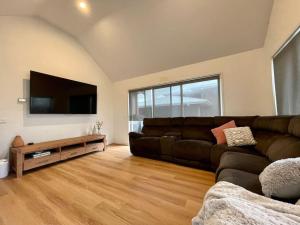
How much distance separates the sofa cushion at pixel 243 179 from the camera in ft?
3.65

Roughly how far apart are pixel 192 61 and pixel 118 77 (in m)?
2.42

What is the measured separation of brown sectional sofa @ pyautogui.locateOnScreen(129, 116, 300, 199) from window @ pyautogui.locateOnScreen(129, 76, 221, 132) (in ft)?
1.58

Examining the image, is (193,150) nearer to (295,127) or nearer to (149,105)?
(295,127)

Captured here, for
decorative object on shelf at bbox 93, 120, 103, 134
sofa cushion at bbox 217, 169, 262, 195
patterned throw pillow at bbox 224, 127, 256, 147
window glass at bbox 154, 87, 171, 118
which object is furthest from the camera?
decorative object on shelf at bbox 93, 120, 103, 134

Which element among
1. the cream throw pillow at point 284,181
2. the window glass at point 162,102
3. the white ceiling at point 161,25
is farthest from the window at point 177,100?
the cream throw pillow at point 284,181

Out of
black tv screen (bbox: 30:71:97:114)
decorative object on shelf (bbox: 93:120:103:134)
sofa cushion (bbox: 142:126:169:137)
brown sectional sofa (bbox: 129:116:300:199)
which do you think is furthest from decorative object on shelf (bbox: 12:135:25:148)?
sofa cushion (bbox: 142:126:169:137)

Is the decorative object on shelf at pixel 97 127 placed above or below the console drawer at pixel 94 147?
above

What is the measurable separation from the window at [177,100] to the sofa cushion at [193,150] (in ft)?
3.74

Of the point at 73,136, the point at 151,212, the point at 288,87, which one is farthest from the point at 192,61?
the point at 73,136

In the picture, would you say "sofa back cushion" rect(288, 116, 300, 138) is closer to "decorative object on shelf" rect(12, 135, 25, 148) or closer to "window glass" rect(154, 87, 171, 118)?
"window glass" rect(154, 87, 171, 118)

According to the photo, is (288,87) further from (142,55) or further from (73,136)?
(73,136)

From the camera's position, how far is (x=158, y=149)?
318 cm

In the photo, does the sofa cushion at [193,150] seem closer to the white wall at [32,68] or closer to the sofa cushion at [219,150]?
the sofa cushion at [219,150]

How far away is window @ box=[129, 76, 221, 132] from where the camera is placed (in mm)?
3537
